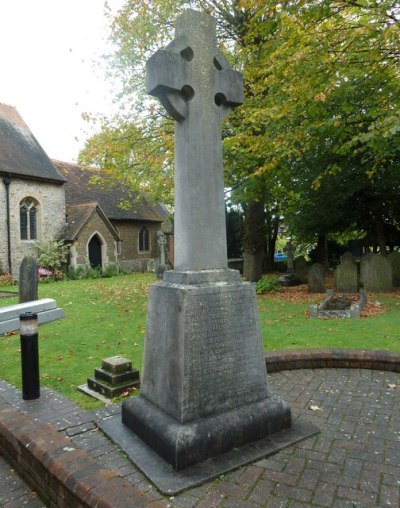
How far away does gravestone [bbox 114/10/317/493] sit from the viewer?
3084 mm

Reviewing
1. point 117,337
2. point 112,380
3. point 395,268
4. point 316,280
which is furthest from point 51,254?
point 112,380

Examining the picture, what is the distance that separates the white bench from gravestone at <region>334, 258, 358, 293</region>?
941 centimetres

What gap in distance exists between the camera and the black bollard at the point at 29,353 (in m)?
4.32

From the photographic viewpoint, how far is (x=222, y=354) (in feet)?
10.8

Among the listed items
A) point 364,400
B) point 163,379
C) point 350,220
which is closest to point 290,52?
point 364,400

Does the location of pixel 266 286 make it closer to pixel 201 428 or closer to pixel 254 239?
pixel 254 239

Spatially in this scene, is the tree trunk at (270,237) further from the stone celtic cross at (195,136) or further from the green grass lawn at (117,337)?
the stone celtic cross at (195,136)

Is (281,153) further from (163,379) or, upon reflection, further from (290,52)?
(163,379)

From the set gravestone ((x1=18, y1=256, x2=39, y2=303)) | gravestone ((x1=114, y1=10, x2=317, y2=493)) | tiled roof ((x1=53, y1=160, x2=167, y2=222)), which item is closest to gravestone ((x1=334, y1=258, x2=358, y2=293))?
gravestone ((x1=18, y1=256, x2=39, y2=303))

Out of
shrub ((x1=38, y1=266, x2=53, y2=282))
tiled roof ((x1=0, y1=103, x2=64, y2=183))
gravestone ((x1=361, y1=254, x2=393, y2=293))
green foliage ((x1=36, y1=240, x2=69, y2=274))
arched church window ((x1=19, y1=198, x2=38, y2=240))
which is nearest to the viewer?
gravestone ((x1=361, y1=254, x2=393, y2=293))

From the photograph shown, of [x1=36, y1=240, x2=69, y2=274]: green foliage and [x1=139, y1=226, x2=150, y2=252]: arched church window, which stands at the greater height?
[x1=139, y1=226, x2=150, y2=252]: arched church window

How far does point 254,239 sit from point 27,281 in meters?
8.24

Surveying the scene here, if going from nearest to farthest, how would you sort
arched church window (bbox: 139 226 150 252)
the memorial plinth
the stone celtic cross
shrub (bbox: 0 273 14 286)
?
1. the memorial plinth
2. the stone celtic cross
3. shrub (bbox: 0 273 14 286)
4. arched church window (bbox: 139 226 150 252)

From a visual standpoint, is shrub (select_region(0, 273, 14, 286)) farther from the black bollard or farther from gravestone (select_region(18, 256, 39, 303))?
the black bollard
